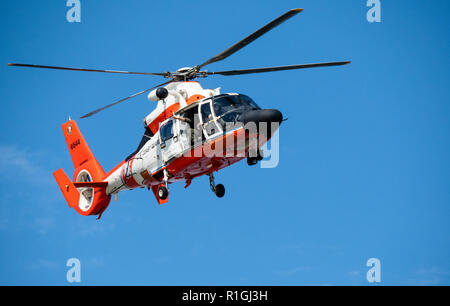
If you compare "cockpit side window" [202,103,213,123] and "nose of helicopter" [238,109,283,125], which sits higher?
"cockpit side window" [202,103,213,123]

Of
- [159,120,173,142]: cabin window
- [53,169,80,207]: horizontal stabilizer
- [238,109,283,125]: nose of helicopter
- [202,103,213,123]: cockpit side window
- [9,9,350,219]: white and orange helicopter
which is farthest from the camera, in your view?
[53,169,80,207]: horizontal stabilizer

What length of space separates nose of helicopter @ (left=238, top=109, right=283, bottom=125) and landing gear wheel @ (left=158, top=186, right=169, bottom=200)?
480 centimetres

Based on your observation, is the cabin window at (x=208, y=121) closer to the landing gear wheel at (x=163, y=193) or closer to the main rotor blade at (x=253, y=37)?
the main rotor blade at (x=253, y=37)

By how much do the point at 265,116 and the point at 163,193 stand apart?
5676 millimetres

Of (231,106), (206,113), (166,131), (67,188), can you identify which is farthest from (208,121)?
(67,188)

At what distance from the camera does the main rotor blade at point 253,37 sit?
Result: 18.5 meters

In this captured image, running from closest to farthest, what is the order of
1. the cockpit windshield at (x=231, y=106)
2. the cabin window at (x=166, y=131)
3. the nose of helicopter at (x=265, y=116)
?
1. the nose of helicopter at (x=265, y=116)
2. the cockpit windshield at (x=231, y=106)
3. the cabin window at (x=166, y=131)

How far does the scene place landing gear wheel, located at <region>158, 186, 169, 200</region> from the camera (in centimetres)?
2436

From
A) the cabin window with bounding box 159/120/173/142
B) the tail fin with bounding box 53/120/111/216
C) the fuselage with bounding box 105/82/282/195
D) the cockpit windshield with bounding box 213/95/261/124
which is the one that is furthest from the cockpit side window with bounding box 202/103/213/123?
the tail fin with bounding box 53/120/111/216

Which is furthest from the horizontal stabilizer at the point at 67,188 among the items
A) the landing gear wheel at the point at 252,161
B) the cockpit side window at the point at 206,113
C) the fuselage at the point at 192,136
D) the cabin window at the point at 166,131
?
the landing gear wheel at the point at 252,161

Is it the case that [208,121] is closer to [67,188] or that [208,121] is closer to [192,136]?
[192,136]

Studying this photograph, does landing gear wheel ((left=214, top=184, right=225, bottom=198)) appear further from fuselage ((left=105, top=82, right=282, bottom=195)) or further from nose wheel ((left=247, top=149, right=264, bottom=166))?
nose wheel ((left=247, top=149, right=264, bottom=166))
